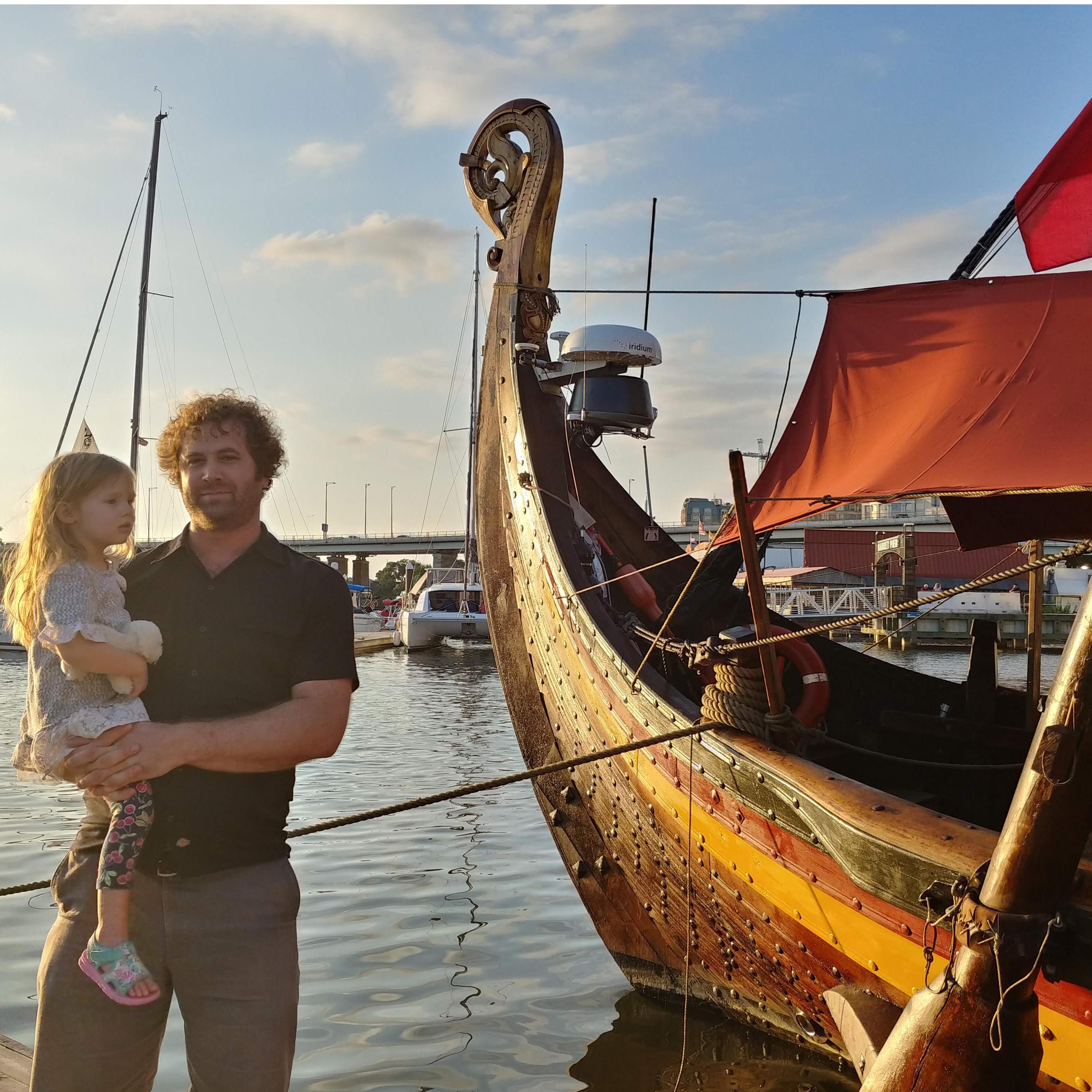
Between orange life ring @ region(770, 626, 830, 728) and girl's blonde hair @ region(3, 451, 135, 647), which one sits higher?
girl's blonde hair @ region(3, 451, 135, 647)

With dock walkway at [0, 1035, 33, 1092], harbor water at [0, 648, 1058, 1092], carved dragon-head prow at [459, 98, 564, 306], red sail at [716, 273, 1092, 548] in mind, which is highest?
carved dragon-head prow at [459, 98, 564, 306]

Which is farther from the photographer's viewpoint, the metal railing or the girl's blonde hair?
the metal railing

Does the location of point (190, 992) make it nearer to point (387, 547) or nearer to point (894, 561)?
point (894, 561)

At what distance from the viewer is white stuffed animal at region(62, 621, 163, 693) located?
2254 mm

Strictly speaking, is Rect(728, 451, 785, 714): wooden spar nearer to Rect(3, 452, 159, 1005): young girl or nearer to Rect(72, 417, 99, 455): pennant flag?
Rect(3, 452, 159, 1005): young girl

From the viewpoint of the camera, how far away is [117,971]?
Answer: 2189 mm

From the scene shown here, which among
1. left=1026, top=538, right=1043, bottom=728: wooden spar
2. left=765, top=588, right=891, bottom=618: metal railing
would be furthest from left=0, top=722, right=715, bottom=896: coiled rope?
left=765, top=588, right=891, bottom=618: metal railing

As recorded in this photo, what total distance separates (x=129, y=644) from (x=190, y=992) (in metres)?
0.76

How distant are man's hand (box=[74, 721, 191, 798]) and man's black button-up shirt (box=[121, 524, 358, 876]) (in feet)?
0.39

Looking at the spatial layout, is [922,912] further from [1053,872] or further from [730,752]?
[730,752]

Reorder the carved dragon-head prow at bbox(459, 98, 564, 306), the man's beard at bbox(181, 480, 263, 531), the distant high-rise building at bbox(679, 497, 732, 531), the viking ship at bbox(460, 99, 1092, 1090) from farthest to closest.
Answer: the distant high-rise building at bbox(679, 497, 732, 531)
the carved dragon-head prow at bbox(459, 98, 564, 306)
the viking ship at bbox(460, 99, 1092, 1090)
the man's beard at bbox(181, 480, 263, 531)

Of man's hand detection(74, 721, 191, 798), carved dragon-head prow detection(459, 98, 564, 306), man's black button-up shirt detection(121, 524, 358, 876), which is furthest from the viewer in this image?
carved dragon-head prow detection(459, 98, 564, 306)

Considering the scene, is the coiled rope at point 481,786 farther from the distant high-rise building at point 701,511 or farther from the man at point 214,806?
the distant high-rise building at point 701,511

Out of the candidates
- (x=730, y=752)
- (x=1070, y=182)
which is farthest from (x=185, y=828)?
(x=1070, y=182)
